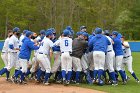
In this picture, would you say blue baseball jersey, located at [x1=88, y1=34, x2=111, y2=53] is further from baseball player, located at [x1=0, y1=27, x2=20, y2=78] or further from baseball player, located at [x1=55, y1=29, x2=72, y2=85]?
baseball player, located at [x1=0, y1=27, x2=20, y2=78]

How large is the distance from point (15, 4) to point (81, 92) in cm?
5260

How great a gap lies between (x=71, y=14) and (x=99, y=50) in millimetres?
53410

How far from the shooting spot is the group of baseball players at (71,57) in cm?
1426

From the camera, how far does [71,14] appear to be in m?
67.2

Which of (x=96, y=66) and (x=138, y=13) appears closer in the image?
(x=96, y=66)

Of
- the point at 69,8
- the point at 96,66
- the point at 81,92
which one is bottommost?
the point at 81,92

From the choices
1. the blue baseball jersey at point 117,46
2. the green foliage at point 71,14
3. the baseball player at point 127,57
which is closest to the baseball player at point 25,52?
the blue baseball jersey at point 117,46

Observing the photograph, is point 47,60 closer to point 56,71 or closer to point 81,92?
point 56,71

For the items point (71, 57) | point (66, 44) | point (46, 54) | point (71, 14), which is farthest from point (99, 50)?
point (71, 14)

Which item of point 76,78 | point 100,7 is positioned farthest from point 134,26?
point 76,78

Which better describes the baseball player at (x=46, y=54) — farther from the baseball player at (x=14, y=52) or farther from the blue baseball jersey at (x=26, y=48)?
the baseball player at (x=14, y=52)

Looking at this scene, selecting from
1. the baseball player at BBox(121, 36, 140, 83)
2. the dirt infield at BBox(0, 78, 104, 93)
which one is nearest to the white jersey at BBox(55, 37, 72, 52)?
the dirt infield at BBox(0, 78, 104, 93)

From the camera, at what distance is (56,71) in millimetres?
14852

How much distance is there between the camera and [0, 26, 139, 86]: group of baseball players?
46.8 ft
